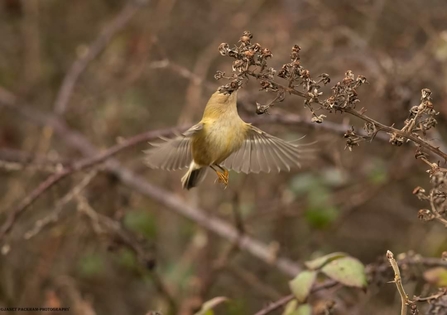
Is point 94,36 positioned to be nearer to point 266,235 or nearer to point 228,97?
point 266,235

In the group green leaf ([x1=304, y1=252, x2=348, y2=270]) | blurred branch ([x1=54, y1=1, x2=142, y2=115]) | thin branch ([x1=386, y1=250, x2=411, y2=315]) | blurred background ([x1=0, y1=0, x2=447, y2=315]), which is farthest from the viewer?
blurred branch ([x1=54, y1=1, x2=142, y2=115])

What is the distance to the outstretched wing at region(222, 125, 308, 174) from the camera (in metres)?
2.34

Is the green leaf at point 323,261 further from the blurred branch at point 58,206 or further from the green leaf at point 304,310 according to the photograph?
the blurred branch at point 58,206

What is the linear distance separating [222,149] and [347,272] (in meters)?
0.59

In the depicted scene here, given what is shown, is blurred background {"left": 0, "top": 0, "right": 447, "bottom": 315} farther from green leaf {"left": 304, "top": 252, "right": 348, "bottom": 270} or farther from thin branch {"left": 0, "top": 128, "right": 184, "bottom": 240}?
green leaf {"left": 304, "top": 252, "right": 348, "bottom": 270}

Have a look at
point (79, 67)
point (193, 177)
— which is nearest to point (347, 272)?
point (193, 177)

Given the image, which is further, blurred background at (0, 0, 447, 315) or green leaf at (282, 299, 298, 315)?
blurred background at (0, 0, 447, 315)

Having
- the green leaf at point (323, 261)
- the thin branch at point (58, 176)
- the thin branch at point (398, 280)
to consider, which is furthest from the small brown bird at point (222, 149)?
the thin branch at point (398, 280)

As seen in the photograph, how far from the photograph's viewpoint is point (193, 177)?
2375 mm

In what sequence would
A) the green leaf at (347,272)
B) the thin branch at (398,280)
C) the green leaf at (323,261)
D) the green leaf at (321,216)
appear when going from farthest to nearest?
1. the green leaf at (321,216)
2. the green leaf at (323,261)
3. the green leaf at (347,272)
4. the thin branch at (398,280)

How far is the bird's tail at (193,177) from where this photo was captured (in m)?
2.35

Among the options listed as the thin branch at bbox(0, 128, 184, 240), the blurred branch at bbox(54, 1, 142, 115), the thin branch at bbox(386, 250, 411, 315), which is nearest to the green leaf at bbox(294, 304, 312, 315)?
the thin branch at bbox(386, 250, 411, 315)

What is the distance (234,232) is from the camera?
324 centimetres

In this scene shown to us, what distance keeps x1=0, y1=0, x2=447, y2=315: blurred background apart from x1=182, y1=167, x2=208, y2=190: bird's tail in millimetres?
340
